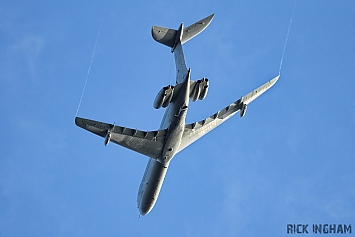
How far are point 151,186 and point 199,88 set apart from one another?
13.1 m

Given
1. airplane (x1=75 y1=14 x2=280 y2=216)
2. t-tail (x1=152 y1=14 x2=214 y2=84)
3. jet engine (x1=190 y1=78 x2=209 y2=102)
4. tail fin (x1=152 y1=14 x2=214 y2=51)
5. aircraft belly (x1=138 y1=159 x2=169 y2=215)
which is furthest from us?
tail fin (x1=152 y1=14 x2=214 y2=51)

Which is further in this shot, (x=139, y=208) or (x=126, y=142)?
(x=139, y=208)

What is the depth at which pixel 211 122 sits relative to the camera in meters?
67.0

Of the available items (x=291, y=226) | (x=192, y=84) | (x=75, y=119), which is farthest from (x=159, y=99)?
(x=291, y=226)

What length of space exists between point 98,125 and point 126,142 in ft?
13.4

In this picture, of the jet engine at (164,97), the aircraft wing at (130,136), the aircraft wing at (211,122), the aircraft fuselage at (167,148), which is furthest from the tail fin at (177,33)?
the aircraft wing at (130,136)

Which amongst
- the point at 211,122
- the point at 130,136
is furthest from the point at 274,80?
the point at 130,136

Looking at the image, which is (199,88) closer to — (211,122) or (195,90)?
(195,90)

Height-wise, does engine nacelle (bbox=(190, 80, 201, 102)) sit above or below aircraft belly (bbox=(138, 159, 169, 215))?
above

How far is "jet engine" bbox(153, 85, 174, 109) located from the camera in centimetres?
5861

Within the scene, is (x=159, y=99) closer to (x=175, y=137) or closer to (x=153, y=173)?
(x=175, y=137)

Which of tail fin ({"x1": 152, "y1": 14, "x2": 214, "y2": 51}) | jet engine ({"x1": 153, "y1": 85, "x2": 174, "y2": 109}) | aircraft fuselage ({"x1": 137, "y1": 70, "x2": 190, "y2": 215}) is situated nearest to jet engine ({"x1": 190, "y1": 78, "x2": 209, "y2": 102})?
aircraft fuselage ({"x1": 137, "y1": 70, "x2": 190, "y2": 215})

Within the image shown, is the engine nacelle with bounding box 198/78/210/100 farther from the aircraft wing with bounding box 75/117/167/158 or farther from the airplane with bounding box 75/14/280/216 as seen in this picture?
the aircraft wing with bounding box 75/117/167/158

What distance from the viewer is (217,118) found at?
220 feet
